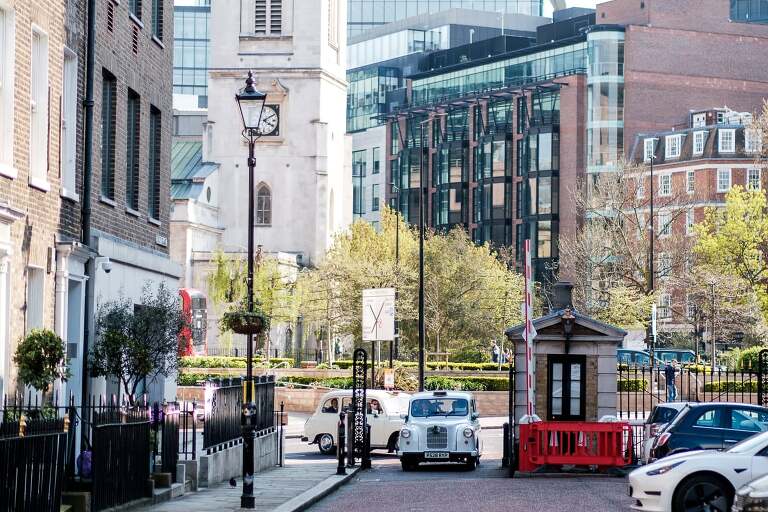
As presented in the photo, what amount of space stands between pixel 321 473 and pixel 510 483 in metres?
4.44

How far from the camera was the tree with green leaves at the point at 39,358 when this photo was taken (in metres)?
20.7

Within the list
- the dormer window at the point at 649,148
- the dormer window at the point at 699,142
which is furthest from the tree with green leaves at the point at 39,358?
the dormer window at the point at 649,148

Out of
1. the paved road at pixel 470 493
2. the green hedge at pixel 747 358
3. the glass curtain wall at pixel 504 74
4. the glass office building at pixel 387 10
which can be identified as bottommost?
the paved road at pixel 470 493

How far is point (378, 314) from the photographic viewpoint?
5272cm

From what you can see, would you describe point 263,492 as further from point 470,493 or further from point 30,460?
point 30,460

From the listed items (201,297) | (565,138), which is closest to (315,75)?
(201,297)

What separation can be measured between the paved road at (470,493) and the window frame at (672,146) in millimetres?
77853

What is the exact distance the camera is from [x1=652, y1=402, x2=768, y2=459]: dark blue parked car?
2583 cm

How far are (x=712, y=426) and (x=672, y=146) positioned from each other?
85454 mm

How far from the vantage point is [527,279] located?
28828 mm

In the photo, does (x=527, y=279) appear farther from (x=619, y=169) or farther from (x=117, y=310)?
(x=619, y=169)

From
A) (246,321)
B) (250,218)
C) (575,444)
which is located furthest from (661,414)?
(250,218)

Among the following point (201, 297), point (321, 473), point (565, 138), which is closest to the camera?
point (321, 473)

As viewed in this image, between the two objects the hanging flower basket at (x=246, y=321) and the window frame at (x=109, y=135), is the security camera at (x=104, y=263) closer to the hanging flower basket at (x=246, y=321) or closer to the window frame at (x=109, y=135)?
the window frame at (x=109, y=135)
